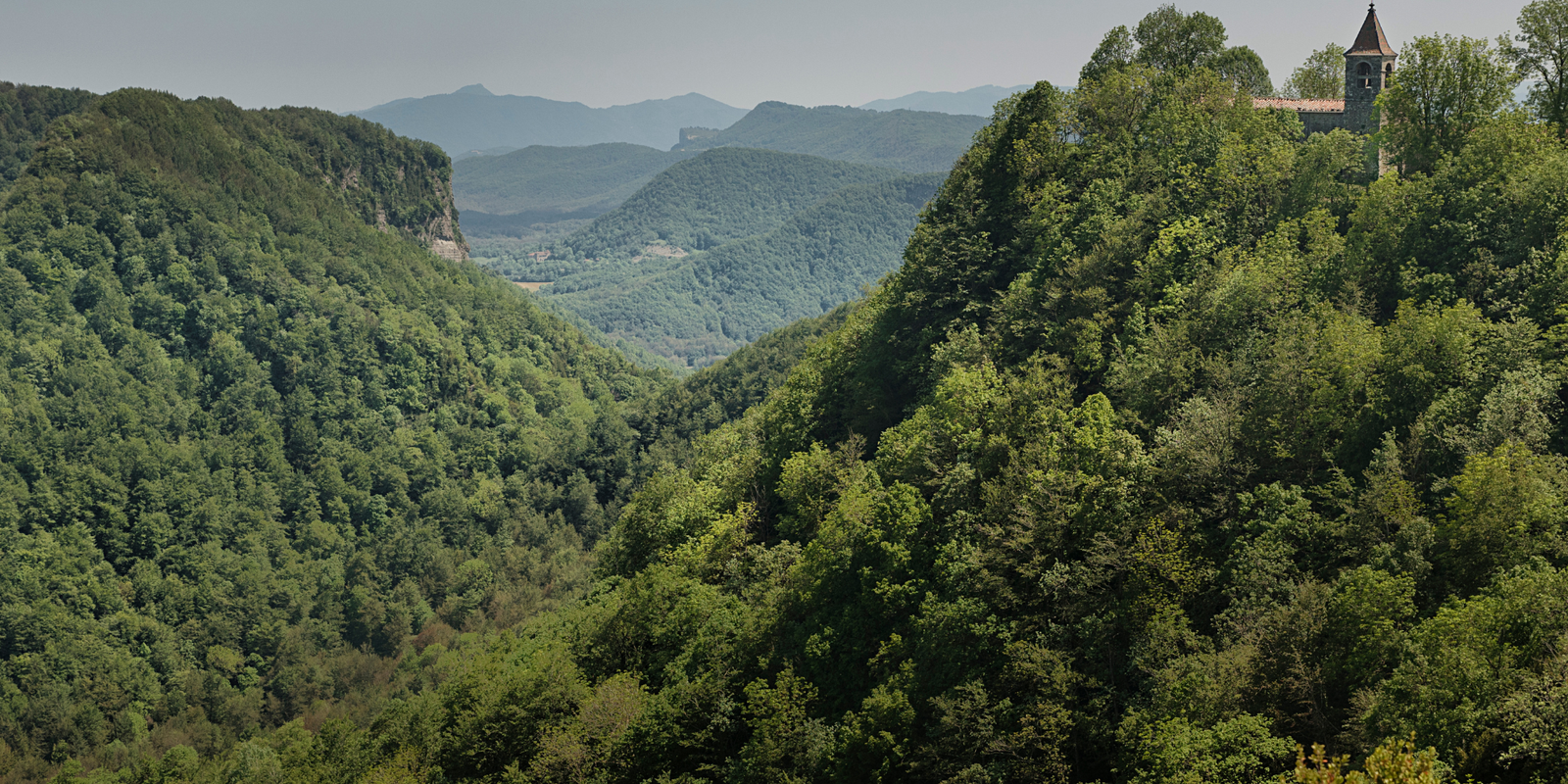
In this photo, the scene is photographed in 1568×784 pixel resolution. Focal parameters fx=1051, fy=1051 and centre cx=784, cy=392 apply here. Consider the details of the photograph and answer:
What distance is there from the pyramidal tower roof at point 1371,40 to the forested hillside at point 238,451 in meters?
70.9

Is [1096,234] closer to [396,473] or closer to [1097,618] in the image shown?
[1097,618]

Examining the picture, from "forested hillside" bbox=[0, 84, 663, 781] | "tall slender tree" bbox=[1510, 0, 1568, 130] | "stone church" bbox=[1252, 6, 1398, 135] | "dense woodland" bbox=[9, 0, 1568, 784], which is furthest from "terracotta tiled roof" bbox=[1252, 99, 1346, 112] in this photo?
"forested hillside" bbox=[0, 84, 663, 781]

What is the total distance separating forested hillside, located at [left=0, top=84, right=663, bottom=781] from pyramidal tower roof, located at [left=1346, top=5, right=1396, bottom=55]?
70916 millimetres

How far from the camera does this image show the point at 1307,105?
6072cm

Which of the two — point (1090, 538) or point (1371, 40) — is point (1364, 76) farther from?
point (1090, 538)

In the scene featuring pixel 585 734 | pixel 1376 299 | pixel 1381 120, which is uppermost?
pixel 1381 120

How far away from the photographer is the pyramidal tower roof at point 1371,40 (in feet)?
186

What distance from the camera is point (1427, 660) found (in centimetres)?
2528

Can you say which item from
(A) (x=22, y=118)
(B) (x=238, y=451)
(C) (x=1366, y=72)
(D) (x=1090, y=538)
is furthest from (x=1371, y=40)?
(A) (x=22, y=118)

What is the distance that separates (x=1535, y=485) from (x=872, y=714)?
20.5 metres

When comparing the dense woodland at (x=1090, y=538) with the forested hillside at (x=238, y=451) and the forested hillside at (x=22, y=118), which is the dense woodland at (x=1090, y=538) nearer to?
the forested hillside at (x=238, y=451)

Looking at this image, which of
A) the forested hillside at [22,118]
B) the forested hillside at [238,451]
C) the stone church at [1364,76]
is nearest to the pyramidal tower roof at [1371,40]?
the stone church at [1364,76]

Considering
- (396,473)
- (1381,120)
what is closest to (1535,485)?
(1381,120)

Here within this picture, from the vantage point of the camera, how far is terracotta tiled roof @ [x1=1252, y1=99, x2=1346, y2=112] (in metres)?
59.6
